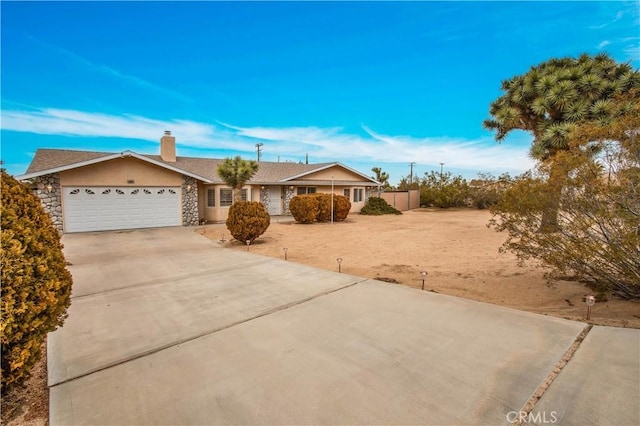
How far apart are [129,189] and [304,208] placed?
901 centimetres

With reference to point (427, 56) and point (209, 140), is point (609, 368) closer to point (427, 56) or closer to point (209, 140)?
point (427, 56)

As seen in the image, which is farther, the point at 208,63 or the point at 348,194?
the point at 348,194

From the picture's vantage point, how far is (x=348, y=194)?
82.9ft

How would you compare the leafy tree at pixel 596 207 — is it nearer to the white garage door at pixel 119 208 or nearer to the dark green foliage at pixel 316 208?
the dark green foliage at pixel 316 208

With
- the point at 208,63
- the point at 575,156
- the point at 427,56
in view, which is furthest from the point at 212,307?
the point at 427,56

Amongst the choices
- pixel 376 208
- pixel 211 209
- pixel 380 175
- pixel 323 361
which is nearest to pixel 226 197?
pixel 211 209

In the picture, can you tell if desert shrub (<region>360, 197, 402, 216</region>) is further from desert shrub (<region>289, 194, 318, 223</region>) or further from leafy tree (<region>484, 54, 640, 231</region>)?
leafy tree (<region>484, 54, 640, 231</region>)

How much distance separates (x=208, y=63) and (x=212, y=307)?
1640 centimetres

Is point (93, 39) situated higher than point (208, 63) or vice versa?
point (208, 63)

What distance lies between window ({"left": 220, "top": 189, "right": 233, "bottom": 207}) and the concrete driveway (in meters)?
13.8

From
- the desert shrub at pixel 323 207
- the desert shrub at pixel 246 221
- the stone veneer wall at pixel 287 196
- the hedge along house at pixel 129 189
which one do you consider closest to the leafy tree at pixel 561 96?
Answer: the desert shrub at pixel 323 207

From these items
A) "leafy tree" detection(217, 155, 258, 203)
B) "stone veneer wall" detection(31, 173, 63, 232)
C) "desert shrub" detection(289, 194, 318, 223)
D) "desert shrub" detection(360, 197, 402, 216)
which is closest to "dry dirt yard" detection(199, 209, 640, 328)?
"desert shrub" detection(289, 194, 318, 223)

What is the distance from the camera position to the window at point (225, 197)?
1931 centimetres

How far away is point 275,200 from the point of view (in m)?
22.3
